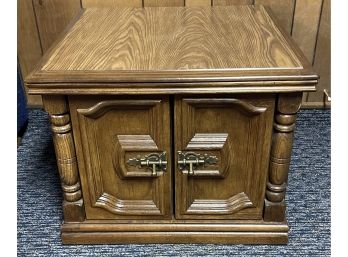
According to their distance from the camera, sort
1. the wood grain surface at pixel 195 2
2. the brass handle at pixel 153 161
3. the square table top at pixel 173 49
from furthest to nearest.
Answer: the wood grain surface at pixel 195 2 → the brass handle at pixel 153 161 → the square table top at pixel 173 49

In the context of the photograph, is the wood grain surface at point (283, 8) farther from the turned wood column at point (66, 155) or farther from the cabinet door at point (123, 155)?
the turned wood column at point (66, 155)

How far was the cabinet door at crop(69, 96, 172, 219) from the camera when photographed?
3.21 feet

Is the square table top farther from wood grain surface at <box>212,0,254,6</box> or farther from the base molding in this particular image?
the base molding

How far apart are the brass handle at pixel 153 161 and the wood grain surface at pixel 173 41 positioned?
0.21 m

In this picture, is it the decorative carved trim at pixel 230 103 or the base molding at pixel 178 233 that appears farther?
the base molding at pixel 178 233

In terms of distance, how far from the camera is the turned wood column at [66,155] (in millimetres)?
972

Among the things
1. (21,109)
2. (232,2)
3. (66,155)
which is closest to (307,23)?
(232,2)

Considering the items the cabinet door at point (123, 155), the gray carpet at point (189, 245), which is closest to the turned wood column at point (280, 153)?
the gray carpet at point (189, 245)

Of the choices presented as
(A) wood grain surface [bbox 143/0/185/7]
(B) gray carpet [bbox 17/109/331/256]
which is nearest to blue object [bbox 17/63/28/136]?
(B) gray carpet [bbox 17/109/331/256]

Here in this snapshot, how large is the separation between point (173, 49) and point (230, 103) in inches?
8.0

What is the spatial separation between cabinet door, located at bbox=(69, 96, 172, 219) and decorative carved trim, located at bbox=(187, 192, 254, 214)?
7 cm

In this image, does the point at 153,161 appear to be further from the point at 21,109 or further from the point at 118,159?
the point at 21,109

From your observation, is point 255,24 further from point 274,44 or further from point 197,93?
point 197,93

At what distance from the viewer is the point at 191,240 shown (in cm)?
113
